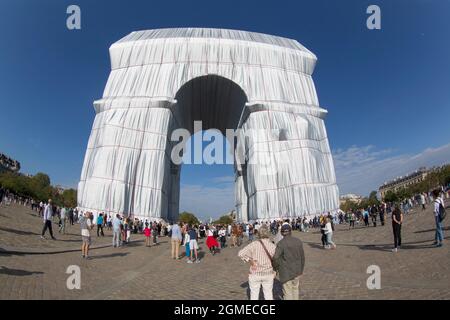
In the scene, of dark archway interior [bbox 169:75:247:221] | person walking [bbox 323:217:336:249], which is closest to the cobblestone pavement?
person walking [bbox 323:217:336:249]

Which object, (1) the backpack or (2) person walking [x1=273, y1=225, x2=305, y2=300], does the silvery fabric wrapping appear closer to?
(1) the backpack

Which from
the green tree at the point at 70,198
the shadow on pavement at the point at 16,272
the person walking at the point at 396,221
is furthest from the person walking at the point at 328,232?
the green tree at the point at 70,198

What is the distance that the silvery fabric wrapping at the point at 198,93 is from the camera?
29375 millimetres

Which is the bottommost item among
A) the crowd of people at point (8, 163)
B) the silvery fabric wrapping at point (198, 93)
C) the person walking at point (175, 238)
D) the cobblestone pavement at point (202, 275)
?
the cobblestone pavement at point (202, 275)

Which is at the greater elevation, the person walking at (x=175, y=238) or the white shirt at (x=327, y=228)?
the white shirt at (x=327, y=228)

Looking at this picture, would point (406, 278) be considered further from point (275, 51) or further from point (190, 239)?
point (275, 51)

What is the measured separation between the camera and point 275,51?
113ft

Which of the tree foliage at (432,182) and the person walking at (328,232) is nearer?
the person walking at (328,232)

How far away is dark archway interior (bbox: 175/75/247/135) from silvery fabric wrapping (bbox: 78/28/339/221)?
0.21 meters

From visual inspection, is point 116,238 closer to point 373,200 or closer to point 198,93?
point 198,93

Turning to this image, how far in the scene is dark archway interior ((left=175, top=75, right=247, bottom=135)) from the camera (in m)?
34.2

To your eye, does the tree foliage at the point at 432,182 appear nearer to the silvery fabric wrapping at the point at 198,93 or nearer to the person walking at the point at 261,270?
the silvery fabric wrapping at the point at 198,93

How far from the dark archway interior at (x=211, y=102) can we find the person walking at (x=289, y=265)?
1141 inches
